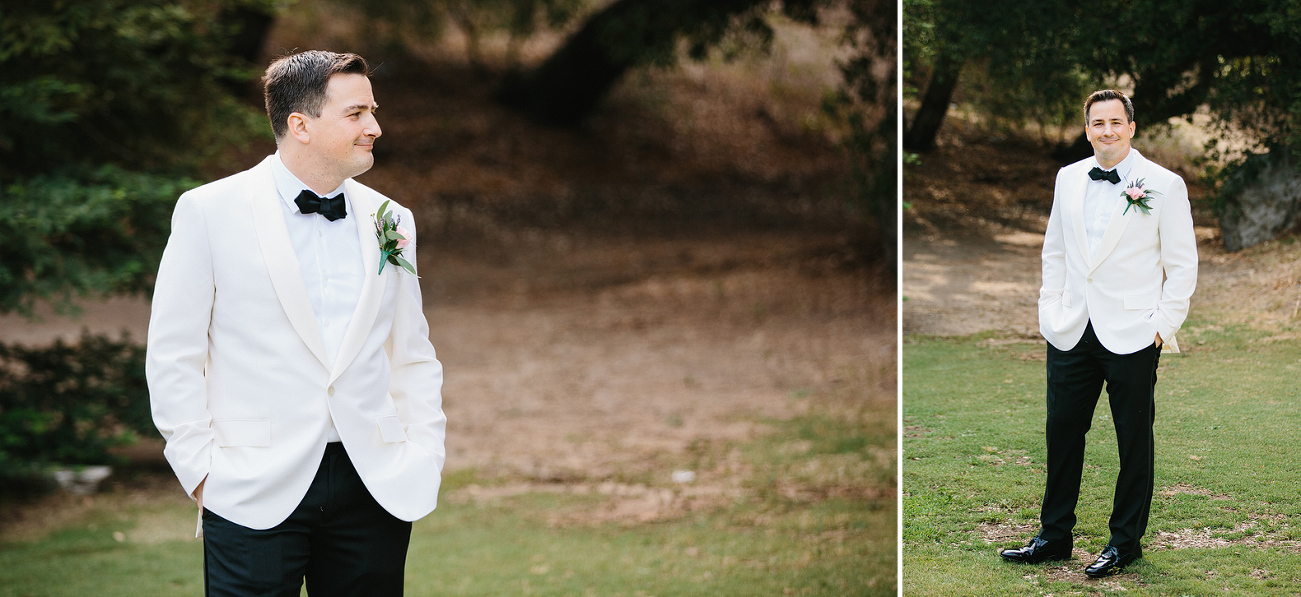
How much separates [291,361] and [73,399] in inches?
200

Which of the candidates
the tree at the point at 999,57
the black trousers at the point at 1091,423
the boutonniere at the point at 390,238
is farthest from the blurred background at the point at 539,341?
the tree at the point at 999,57

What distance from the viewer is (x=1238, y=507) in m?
3.02

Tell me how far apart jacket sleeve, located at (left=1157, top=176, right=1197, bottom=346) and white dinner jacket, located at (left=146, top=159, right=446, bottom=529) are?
2.21 m

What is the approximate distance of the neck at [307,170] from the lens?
2414mm

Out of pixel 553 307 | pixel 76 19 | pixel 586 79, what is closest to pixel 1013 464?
pixel 76 19

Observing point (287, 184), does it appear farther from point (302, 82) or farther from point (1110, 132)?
point (1110, 132)

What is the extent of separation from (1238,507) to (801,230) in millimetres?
11244

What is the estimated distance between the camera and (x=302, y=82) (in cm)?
237

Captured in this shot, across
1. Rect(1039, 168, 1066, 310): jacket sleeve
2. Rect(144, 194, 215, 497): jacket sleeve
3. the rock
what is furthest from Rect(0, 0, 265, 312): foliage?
the rock

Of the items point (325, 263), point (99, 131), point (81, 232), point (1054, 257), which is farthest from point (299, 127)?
point (99, 131)

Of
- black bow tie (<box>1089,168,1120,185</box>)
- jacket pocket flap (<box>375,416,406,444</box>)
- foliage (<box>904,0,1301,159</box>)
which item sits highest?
foliage (<box>904,0,1301,159</box>)

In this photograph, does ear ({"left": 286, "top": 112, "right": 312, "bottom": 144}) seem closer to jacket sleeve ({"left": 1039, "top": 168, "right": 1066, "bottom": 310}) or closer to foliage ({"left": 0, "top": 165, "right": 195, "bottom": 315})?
jacket sleeve ({"left": 1039, "top": 168, "right": 1066, "bottom": 310})

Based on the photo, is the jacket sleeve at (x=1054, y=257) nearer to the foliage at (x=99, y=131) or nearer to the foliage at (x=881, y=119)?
the foliage at (x=881, y=119)

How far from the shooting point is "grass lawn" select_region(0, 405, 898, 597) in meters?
4.91
